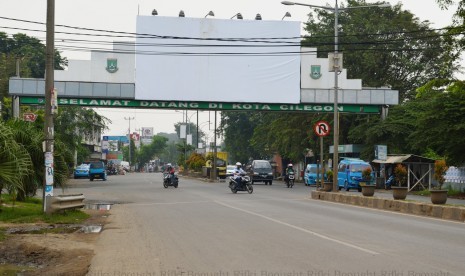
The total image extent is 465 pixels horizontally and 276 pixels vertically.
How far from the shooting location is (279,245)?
472 inches

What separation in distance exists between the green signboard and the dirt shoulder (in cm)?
3108

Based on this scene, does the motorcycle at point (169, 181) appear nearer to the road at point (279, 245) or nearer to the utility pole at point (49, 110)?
the road at point (279, 245)

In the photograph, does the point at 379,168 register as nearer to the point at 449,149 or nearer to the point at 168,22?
the point at 449,149

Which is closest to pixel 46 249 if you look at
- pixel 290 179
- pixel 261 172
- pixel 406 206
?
pixel 406 206

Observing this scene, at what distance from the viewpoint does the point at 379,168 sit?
5078cm

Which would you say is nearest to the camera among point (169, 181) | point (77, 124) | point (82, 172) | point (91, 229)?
point (91, 229)

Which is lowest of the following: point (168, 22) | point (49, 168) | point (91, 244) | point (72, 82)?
point (91, 244)

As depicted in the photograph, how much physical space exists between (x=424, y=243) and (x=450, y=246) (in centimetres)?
54

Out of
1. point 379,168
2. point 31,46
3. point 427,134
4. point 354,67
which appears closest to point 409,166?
A: point 427,134

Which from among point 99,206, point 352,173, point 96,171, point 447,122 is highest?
point 447,122

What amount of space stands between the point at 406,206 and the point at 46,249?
1318 cm

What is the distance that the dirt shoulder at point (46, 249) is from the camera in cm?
1006

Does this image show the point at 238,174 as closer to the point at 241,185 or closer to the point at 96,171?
the point at 241,185

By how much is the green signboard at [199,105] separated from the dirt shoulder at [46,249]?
31.1 m
